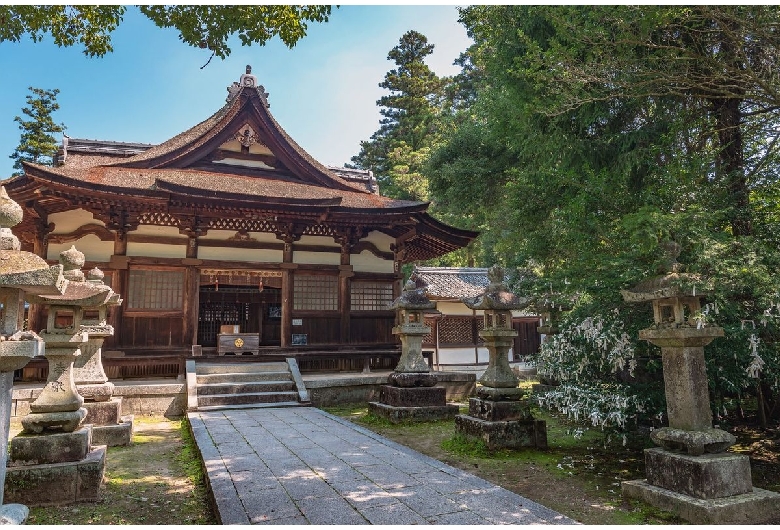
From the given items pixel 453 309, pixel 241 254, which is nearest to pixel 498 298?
pixel 241 254

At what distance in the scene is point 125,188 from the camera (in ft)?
36.4

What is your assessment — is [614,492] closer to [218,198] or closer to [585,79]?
[585,79]

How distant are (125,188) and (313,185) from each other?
18.5 ft

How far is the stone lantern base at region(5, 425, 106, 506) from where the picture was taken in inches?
190

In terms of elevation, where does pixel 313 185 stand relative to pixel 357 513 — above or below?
above

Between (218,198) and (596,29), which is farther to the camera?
(218,198)

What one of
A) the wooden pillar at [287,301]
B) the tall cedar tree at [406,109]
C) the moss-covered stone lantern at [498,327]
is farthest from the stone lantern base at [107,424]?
the tall cedar tree at [406,109]

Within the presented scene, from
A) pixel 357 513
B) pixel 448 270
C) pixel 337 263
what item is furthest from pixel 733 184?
pixel 448 270

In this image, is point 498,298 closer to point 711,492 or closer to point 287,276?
point 711,492

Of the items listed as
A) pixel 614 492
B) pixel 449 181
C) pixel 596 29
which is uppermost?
pixel 449 181

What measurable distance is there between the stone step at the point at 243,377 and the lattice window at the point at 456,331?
39.3 feet

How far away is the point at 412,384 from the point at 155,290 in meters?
7.08

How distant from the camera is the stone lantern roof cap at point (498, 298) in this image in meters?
7.75

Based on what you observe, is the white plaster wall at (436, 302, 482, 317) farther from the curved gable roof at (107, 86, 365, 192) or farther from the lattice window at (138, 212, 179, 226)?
the lattice window at (138, 212, 179, 226)
